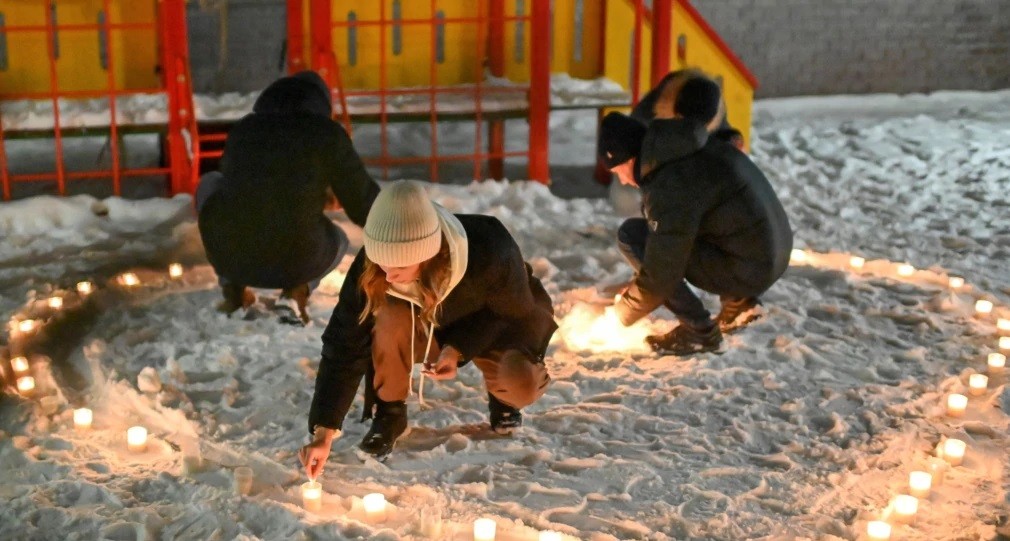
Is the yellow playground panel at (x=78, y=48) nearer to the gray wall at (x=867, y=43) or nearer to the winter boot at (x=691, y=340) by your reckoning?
the winter boot at (x=691, y=340)

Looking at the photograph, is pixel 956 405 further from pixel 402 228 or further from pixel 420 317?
pixel 402 228

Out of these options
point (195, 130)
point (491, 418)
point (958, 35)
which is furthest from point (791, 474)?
point (958, 35)

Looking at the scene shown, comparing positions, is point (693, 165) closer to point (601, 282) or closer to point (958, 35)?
point (601, 282)

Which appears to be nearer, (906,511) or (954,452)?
(906,511)

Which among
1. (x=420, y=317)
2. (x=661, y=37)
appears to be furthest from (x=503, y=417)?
(x=661, y=37)

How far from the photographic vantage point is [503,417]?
191 inches

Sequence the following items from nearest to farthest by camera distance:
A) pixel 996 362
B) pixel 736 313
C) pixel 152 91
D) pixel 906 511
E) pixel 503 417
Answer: pixel 906 511 → pixel 503 417 → pixel 996 362 → pixel 736 313 → pixel 152 91

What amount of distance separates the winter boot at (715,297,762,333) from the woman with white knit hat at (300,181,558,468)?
164cm

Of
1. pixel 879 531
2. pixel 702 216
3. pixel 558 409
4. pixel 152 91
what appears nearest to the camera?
pixel 879 531

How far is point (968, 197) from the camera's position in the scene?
870 centimetres

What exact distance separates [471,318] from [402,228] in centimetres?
78

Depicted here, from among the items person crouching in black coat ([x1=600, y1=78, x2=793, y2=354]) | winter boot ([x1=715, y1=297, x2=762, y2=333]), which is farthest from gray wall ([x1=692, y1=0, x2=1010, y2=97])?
person crouching in black coat ([x1=600, y1=78, x2=793, y2=354])

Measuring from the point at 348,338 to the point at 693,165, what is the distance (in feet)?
6.20

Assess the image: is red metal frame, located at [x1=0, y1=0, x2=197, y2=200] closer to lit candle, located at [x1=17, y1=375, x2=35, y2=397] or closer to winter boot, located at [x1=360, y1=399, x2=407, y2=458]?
lit candle, located at [x1=17, y1=375, x2=35, y2=397]
